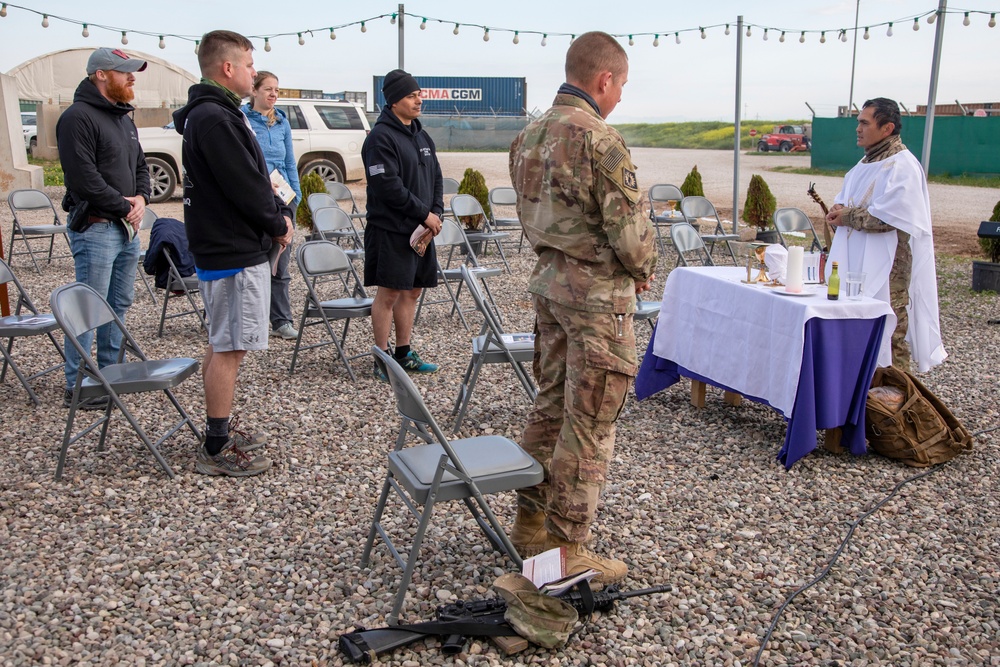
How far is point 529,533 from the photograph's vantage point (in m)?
3.04

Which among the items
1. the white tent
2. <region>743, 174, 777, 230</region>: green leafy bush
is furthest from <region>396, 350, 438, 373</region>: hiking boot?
the white tent

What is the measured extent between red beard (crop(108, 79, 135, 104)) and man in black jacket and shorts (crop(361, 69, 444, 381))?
1249 millimetres

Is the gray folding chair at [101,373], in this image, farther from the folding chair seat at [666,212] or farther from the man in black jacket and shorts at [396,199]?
the folding chair seat at [666,212]

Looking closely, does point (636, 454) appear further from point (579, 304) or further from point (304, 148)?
point (304, 148)

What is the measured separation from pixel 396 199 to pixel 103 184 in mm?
1533

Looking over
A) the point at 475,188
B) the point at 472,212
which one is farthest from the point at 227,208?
the point at 475,188

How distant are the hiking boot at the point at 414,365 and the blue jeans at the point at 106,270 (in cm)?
166

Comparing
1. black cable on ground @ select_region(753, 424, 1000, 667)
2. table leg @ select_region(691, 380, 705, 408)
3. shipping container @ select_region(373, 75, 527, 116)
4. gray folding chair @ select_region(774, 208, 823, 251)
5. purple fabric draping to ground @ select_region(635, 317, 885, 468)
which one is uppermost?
shipping container @ select_region(373, 75, 527, 116)

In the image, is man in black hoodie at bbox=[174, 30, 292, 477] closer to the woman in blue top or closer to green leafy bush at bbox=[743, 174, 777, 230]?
the woman in blue top

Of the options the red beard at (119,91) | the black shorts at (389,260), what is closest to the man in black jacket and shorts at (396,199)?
the black shorts at (389,260)

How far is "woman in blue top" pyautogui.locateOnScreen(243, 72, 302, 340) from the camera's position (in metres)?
5.71

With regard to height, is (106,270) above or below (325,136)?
below

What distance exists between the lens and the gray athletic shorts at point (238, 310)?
359 centimetres

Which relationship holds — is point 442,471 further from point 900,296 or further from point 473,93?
point 473,93
